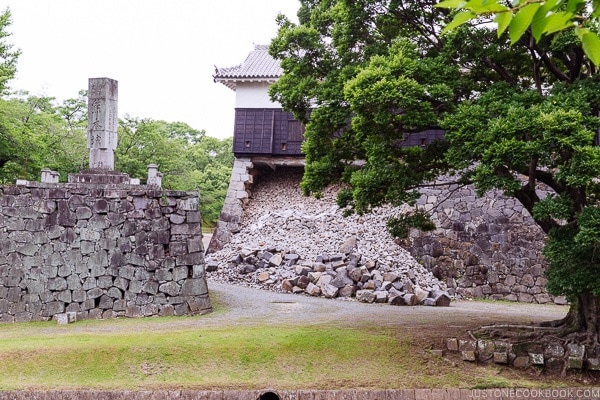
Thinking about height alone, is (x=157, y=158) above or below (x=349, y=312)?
above

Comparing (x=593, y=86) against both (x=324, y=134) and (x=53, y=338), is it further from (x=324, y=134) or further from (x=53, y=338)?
(x=53, y=338)

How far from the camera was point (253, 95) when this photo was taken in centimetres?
2388

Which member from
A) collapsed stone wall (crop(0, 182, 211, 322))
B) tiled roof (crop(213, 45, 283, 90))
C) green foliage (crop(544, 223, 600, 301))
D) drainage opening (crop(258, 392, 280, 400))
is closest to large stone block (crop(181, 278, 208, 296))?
collapsed stone wall (crop(0, 182, 211, 322))

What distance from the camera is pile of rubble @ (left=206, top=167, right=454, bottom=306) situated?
17.3 m

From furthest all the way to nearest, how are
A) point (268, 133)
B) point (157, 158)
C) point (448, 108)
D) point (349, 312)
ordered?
point (268, 133) → point (157, 158) → point (349, 312) → point (448, 108)

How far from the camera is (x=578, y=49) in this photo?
32.2 ft

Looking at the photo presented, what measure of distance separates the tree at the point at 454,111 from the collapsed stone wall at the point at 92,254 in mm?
4187

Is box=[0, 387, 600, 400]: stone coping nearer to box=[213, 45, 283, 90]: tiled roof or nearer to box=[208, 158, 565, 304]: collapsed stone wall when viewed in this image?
box=[208, 158, 565, 304]: collapsed stone wall

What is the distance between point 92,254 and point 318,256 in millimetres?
7344

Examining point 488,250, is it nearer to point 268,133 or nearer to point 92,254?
point 268,133

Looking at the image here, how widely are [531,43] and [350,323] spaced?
6.31 metres

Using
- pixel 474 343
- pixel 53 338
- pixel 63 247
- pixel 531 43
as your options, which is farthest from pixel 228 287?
pixel 531 43

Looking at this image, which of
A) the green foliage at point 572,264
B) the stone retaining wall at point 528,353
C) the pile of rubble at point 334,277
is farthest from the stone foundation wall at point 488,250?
the green foliage at point 572,264

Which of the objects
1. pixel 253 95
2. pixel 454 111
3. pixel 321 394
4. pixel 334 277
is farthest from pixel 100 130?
pixel 253 95
